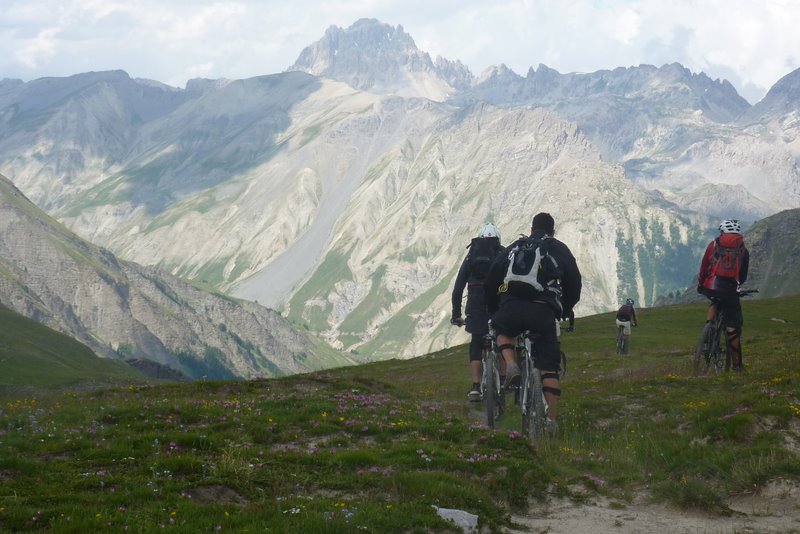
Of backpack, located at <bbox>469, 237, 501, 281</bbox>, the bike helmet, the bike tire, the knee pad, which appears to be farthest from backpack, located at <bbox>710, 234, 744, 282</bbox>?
the bike tire

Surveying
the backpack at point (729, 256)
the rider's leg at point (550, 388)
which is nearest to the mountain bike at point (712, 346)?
the backpack at point (729, 256)

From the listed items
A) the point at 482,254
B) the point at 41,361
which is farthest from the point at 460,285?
the point at 41,361

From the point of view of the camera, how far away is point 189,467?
12.4 meters

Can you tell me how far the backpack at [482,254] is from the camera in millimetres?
20656

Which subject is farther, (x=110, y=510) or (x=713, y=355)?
(x=713, y=355)

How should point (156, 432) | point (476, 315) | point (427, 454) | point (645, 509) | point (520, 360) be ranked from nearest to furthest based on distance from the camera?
point (645, 509) < point (427, 454) < point (156, 432) < point (520, 360) < point (476, 315)

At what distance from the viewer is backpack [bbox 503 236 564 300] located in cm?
1630

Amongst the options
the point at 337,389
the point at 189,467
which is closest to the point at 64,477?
the point at 189,467

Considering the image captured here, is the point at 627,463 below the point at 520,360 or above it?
below

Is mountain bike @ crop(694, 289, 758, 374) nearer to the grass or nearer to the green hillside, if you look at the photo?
the grass

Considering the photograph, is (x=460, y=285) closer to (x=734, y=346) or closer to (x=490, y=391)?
(x=490, y=391)

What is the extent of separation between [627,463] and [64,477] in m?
10.6

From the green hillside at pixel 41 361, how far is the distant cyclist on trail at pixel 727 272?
68.6 m

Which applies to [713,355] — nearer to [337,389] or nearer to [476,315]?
[476,315]
